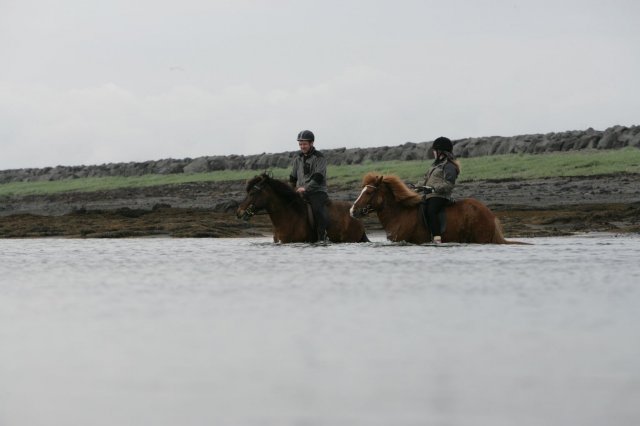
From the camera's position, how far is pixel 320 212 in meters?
16.6

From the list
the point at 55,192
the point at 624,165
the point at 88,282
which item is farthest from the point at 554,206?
the point at 55,192

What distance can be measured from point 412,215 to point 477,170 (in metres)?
21.3

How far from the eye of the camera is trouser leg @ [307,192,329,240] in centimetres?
1656

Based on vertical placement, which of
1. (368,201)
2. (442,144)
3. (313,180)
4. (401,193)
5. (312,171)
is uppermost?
(442,144)

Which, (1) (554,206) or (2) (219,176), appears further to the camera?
(2) (219,176)

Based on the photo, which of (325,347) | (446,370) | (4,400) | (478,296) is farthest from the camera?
(478,296)

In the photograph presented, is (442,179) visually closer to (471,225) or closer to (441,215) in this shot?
(441,215)

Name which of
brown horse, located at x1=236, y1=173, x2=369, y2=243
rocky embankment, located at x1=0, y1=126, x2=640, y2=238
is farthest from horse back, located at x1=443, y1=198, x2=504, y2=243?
rocky embankment, located at x1=0, y1=126, x2=640, y2=238

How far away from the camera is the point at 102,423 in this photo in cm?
438

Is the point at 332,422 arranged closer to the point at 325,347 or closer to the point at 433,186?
the point at 325,347

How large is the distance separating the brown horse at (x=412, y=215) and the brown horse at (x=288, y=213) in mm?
1044

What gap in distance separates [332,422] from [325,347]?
6.17 ft

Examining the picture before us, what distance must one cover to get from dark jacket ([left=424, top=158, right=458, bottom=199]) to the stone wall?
25.2m

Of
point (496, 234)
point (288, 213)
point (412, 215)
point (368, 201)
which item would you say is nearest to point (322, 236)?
point (288, 213)
